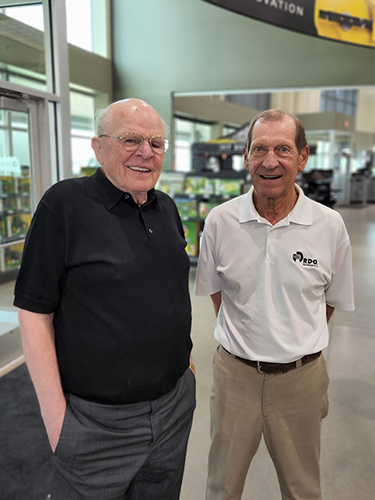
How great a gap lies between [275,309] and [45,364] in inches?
30.8

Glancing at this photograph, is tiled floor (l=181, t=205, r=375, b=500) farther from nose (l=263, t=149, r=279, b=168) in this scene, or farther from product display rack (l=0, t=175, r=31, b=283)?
product display rack (l=0, t=175, r=31, b=283)

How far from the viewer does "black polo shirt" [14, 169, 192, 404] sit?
1.14m

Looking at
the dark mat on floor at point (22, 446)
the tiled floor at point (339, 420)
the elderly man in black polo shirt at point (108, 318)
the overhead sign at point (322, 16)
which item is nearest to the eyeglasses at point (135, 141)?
the elderly man in black polo shirt at point (108, 318)

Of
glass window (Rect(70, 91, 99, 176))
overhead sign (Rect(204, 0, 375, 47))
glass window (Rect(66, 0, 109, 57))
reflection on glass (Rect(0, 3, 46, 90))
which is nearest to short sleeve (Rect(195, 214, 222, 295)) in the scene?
reflection on glass (Rect(0, 3, 46, 90))

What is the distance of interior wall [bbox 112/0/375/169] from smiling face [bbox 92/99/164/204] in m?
8.62

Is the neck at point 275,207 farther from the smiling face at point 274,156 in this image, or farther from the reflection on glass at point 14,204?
the reflection on glass at point 14,204

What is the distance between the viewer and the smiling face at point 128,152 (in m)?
1.25

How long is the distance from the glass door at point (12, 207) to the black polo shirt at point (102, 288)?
1197 millimetres

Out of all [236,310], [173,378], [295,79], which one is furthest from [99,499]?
[295,79]

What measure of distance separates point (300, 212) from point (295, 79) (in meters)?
8.43

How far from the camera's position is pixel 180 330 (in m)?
1.34

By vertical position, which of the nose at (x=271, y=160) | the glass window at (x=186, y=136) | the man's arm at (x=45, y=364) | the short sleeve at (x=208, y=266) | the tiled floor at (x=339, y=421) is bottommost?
the tiled floor at (x=339, y=421)

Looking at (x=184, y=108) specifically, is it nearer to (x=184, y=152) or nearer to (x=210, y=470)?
(x=184, y=152)

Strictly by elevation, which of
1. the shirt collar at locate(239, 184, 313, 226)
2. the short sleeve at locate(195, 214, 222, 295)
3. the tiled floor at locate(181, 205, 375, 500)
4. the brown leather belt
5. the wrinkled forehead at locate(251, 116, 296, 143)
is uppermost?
the wrinkled forehead at locate(251, 116, 296, 143)
